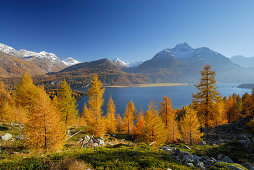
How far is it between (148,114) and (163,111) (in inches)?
613

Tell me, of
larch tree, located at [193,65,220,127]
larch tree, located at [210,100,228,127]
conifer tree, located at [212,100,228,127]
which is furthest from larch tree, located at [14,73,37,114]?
conifer tree, located at [212,100,228,127]

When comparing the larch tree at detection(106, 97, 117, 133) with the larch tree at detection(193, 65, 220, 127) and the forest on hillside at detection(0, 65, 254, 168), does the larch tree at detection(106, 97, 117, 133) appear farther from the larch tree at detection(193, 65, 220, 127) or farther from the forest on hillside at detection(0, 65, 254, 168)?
the larch tree at detection(193, 65, 220, 127)

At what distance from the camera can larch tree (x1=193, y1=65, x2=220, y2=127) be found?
20.3m

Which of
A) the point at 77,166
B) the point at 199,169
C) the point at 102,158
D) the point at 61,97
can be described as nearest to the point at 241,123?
the point at 199,169

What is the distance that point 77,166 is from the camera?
6.37m

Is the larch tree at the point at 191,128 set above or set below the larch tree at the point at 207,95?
below

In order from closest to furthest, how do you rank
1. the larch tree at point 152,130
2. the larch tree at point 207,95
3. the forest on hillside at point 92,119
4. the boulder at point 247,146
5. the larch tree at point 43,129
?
the larch tree at point 43,129
the forest on hillside at point 92,119
the boulder at point 247,146
the larch tree at point 152,130
the larch tree at point 207,95

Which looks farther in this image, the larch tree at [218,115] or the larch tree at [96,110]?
the larch tree at [218,115]

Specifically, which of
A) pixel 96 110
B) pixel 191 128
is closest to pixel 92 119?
pixel 96 110

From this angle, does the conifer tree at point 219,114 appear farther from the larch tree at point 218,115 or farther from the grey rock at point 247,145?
the grey rock at point 247,145

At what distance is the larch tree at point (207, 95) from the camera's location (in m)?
20.3

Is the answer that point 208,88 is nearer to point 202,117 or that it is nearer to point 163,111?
point 202,117

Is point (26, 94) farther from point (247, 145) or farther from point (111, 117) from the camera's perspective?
point (247, 145)

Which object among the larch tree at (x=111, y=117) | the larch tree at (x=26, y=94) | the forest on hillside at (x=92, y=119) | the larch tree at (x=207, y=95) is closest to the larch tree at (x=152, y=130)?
the forest on hillside at (x=92, y=119)
